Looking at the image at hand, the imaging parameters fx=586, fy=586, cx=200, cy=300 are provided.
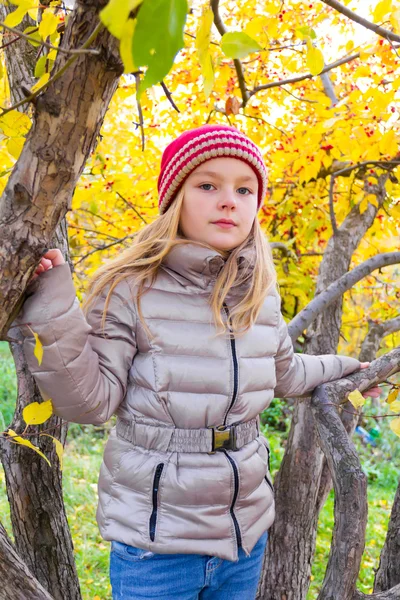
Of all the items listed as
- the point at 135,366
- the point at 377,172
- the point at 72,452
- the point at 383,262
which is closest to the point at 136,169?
the point at 377,172

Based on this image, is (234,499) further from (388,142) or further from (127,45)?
(388,142)

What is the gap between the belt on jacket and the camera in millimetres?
1401

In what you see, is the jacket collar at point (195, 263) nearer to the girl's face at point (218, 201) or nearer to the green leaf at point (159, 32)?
the girl's face at point (218, 201)

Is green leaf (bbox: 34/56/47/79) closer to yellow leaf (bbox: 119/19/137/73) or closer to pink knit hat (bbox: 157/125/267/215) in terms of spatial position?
pink knit hat (bbox: 157/125/267/215)

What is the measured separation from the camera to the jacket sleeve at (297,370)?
1723 mm

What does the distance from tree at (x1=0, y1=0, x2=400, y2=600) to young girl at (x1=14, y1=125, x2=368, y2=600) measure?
190mm

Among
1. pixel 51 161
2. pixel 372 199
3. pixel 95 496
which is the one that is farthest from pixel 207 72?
pixel 95 496

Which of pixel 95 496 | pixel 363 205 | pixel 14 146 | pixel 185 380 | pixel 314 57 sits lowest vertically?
pixel 95 496

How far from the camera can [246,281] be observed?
1613 mm

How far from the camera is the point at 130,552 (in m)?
1.38

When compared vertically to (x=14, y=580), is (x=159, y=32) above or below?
above

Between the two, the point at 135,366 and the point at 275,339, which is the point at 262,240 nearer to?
the point at 275,339

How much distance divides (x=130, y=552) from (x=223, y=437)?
0.35 m

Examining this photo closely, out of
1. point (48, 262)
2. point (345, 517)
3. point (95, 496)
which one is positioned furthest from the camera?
point (95, 496)
